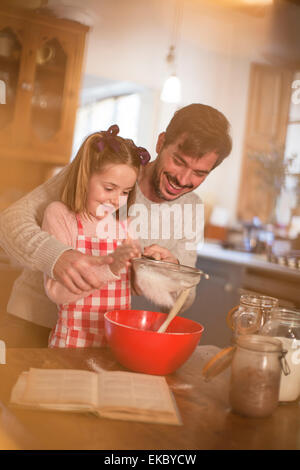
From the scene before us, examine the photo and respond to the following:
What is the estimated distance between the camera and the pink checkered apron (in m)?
1.08

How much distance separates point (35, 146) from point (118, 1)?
435mm

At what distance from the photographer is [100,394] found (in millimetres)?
768

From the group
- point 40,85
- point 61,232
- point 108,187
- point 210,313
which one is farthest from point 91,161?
point 210,313

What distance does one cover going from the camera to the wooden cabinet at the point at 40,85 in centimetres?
116

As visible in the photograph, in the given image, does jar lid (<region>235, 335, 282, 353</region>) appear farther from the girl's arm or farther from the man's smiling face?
the man's smiling face

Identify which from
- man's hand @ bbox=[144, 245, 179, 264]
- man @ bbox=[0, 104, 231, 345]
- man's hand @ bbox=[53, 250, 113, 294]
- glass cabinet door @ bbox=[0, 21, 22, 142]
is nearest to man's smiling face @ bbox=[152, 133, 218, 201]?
man @ bbox=[0, 104, 231, 345]

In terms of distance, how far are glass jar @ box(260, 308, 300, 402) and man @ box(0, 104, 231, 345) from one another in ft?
1.01

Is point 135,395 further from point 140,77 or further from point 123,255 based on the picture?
point 140,77

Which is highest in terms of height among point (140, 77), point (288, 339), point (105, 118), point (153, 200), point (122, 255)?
point (140, 77)

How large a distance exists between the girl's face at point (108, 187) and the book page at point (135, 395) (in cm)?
38

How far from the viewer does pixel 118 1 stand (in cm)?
122

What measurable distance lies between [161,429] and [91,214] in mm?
521

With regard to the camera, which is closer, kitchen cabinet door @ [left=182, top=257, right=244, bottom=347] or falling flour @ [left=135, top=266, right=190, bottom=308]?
falling flour @ [left=135, top=266, right=190, bottom=308]

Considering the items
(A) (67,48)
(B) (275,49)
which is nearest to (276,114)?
(B) (275,49)
